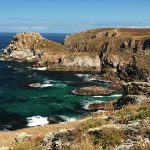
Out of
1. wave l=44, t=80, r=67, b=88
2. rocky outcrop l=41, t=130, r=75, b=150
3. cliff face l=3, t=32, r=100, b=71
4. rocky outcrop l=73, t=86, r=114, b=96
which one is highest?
rocky outcrop l=41, t=130, r=75, b=150

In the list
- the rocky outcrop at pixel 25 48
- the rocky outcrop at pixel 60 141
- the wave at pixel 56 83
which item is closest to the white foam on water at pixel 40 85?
the wave at pixel 56 83

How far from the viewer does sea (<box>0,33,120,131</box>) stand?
2552 inches

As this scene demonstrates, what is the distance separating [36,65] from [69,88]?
46.5 meters

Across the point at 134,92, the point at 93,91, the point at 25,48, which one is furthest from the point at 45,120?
the point at 25,48

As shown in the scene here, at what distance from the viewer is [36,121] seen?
208 ft

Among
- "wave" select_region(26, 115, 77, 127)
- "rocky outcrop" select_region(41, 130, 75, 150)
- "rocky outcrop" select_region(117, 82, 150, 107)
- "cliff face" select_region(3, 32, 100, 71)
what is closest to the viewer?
"rocky outcrop" select_region(41, 130, 75, 150)

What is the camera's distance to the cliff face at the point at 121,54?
10806 centimetres

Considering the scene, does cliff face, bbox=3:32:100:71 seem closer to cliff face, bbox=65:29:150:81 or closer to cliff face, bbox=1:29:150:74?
cliff face, bbox=1:29:150:74

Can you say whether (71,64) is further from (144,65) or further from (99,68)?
(144,65)

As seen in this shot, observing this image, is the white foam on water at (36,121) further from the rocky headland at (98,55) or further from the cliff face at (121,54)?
the cliff face at (121,54)

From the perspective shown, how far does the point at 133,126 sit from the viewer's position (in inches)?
558

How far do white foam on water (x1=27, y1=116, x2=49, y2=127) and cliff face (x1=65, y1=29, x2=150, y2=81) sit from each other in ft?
146

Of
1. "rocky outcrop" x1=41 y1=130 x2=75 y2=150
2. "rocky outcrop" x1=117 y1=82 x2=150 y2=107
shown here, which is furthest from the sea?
"rocky outcrop" x1=41 y1=130 x2=75 y2=150

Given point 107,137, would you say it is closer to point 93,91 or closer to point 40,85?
point 93,91
